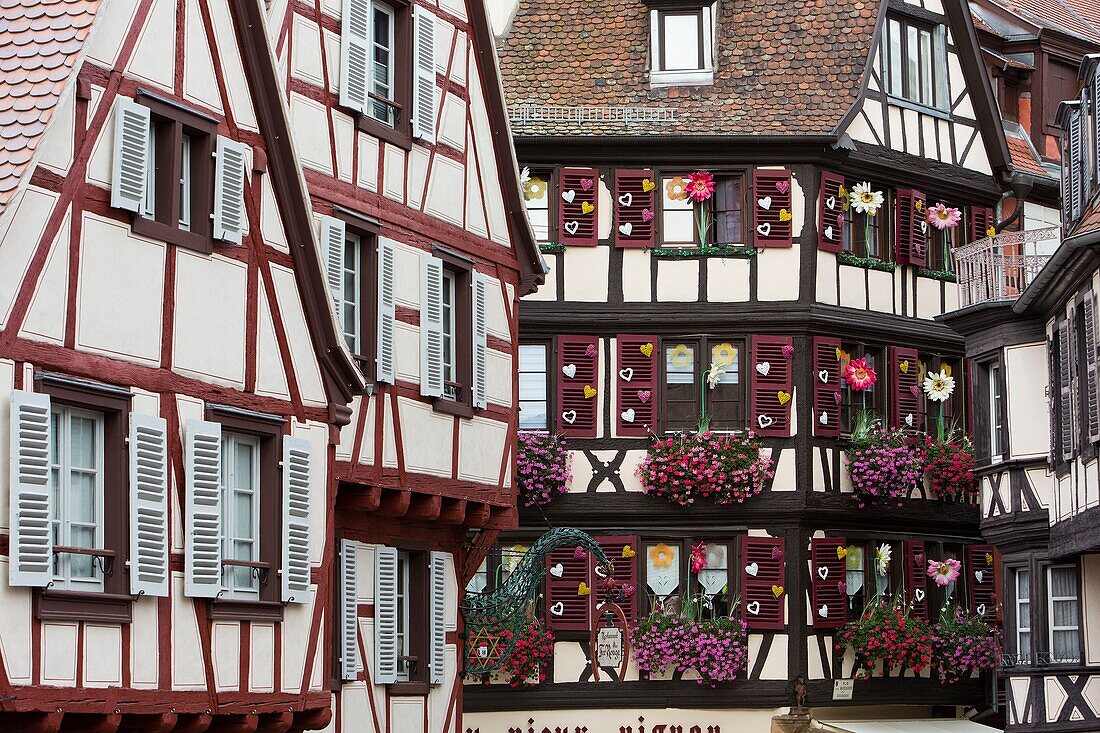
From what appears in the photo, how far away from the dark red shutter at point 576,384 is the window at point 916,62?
242 inches

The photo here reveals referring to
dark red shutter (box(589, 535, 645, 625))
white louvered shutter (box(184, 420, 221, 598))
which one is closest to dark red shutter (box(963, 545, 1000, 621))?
dark red shutter (box(589, 535, 645, 625))

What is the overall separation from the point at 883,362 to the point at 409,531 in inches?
446

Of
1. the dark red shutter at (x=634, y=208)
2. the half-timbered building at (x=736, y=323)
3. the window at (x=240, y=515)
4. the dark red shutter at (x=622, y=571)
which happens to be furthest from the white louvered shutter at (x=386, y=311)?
the dark red shutter at (x=634, y=208)

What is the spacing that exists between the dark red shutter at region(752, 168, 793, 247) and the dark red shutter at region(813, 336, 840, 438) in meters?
1.57

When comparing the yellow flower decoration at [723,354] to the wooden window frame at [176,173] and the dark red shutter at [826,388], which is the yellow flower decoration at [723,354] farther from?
the wooden window frame at [176,173]

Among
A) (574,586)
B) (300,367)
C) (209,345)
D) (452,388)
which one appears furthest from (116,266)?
(574,586)

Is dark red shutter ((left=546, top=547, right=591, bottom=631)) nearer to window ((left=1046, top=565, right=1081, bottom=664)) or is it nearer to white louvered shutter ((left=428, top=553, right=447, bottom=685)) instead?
window ((left=1046, top=565, right=1081, bottom=664))

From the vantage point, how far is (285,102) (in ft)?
61.9

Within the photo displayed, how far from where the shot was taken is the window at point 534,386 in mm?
31328

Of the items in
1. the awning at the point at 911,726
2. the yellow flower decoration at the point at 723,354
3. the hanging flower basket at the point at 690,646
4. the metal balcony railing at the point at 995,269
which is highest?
the metal balcony railing at the point at 995,269

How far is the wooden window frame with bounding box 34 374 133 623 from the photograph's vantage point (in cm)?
1612

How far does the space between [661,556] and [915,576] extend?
3.99 m

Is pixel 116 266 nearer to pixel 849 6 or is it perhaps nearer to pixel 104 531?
pixel 104 531

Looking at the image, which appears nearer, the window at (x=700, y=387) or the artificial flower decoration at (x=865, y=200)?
the window at (x=700, y=387)
